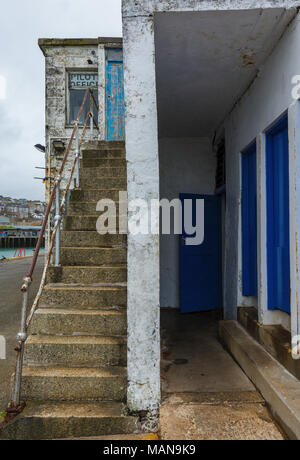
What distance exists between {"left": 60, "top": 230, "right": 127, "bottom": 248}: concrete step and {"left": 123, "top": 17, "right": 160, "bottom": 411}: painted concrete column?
1.52 m

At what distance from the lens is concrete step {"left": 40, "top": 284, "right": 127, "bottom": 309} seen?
3.30m

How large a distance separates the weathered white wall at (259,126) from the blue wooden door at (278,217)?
0.07 meters

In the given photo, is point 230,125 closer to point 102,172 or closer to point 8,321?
point 102,172

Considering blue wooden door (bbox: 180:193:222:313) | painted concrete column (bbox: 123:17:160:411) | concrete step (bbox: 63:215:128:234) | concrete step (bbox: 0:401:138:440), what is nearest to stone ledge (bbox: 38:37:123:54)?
blue wooden door (bbox: 180:193:222:313)

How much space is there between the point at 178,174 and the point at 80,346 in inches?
147

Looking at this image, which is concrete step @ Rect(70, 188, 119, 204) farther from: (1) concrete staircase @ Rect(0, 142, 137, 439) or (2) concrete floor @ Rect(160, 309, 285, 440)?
(2) concrete floor @ Rect(160, 309, 285, 440)

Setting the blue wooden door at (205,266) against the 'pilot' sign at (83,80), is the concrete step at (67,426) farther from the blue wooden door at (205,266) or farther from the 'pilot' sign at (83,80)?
the 'pilot' sign at (83,80)

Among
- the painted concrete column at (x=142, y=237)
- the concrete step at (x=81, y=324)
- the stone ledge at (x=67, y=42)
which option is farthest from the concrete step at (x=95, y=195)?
the stone ledge at (x=67, y=42)

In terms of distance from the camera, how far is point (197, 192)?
580cm

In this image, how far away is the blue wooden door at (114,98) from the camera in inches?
329

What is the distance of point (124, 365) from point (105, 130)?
265 inches

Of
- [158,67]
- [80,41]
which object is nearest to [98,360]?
[158,67]

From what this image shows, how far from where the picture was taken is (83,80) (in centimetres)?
912
